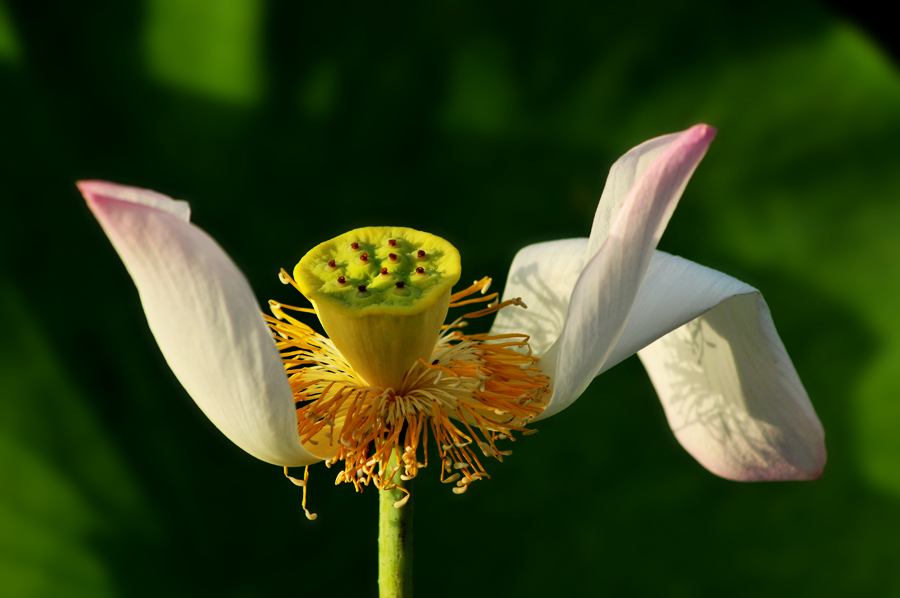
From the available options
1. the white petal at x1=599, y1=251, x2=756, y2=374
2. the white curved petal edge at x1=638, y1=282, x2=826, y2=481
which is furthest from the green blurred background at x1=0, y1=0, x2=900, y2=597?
the white petal at x1=599, y1=251, x2=756, y2=374

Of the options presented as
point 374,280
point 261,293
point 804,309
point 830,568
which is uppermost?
point 374,280

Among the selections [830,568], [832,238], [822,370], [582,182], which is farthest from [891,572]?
[582,182]

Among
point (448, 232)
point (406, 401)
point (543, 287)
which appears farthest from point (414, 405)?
point (448, 232)

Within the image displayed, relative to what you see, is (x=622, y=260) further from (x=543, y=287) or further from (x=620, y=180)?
(x=543, y=287)

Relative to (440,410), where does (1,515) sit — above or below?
below

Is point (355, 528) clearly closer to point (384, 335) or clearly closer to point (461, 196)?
point (461, 196)

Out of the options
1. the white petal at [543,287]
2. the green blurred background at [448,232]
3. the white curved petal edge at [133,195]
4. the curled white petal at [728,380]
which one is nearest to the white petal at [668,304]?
the curled white petal at [728,380]

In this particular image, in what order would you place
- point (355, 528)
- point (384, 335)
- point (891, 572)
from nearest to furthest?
point (384, 335), point (891, 572), point (355, 528)

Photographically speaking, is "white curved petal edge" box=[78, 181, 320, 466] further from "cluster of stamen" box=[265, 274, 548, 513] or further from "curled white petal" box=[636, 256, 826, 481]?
"curled white petal" box=[636, 256, 826, 481]
